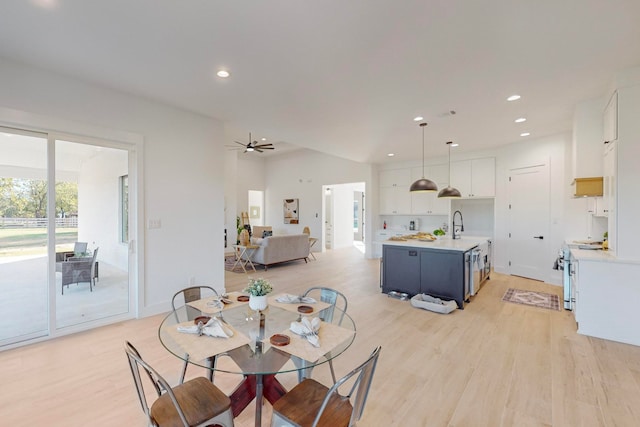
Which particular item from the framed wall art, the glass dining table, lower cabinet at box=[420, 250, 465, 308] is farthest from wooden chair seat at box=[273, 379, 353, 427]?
the framed wall art

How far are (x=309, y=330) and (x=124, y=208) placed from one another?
3.35m

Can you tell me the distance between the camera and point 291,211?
1047 centimetres

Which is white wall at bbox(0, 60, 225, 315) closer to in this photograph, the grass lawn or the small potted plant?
the grass lawn

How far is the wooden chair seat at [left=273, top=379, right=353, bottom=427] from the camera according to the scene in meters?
1.38

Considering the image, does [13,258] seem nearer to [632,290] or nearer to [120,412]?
[120,412]

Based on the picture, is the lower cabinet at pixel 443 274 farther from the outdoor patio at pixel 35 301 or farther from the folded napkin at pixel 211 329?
the outdoor patio at pixel 35 301

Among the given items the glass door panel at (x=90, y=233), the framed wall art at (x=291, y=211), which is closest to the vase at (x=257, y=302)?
the glass door panel at (x=90, y=233)

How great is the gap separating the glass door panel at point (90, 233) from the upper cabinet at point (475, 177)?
271 inches

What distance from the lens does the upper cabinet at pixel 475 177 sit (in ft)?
21.6

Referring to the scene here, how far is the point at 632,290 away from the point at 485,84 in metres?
2.69

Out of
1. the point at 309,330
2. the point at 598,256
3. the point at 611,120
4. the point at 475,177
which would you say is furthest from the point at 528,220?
the point at 309,330

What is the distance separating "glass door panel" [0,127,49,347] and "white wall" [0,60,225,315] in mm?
349

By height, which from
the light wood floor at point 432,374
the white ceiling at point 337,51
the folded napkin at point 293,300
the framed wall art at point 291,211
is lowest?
the light wood floor at point 432,374

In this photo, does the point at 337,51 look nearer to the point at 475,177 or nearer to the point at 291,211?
the point at 475,177
